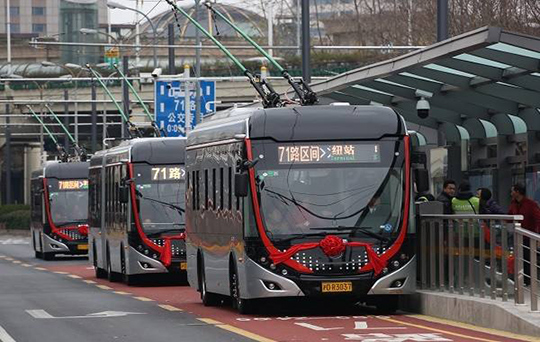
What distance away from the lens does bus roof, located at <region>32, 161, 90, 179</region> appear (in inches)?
2078

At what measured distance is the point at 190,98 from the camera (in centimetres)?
5456

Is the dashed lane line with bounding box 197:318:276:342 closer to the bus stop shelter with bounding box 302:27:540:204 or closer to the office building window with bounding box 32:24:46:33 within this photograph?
the bus stop shelter with bounding box 302:27:540:204

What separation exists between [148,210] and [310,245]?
11957 millimetres

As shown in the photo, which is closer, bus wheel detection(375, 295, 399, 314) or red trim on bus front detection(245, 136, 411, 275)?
red trim on bus front detection(245, 136, 411, 275)

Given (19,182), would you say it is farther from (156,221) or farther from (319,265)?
(319,265)

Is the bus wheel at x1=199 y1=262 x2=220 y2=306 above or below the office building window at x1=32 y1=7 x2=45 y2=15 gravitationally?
below

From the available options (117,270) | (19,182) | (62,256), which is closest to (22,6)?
(19,182)

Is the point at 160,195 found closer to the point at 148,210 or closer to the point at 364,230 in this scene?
the point at 148,210

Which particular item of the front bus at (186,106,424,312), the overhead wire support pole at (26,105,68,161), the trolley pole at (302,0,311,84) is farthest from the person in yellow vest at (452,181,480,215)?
the overhead wire support pole at (26,105,68,161)

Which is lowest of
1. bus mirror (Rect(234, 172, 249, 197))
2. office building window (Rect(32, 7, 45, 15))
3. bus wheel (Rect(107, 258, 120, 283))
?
bus wheel (Rect(107, 258, 120, 283))

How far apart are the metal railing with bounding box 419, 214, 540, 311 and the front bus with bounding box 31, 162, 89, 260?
2906 cm

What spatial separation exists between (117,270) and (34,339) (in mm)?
16225

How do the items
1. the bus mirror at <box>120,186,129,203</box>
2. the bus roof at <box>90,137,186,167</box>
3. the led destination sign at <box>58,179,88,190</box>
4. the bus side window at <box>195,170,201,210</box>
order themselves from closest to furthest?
1. the bus side window at <box>195,170,201,210</box>
2. the bus mirror at <box>120,186,129,203</box>
3. the bus roof at <box>90,137,186,167</box>
4. the led destination sign at <box>58,179,88,190</box>

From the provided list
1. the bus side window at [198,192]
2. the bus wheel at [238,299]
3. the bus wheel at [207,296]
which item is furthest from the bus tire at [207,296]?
the bus wheel at [238,299]
